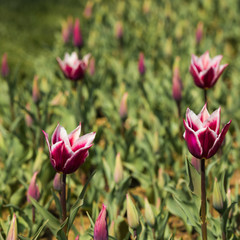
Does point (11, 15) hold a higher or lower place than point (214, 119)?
lower

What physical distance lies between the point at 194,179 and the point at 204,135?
27cm

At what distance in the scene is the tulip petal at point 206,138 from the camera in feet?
4.32

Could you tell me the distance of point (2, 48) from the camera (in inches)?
202

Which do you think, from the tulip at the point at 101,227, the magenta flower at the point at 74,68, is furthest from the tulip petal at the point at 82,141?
the magenta flower at the point at 74,68

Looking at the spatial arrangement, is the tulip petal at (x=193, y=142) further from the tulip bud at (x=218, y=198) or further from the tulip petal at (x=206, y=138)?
the tulip bud at (x=218, y=198)

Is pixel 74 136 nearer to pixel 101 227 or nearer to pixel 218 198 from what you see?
pixel 101 227

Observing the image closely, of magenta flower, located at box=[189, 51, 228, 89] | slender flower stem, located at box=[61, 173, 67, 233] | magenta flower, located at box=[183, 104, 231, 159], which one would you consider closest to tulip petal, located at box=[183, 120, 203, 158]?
magenta flower, located at box=[183, 104, 231, 159]

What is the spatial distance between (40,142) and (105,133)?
44cm

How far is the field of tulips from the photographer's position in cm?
152

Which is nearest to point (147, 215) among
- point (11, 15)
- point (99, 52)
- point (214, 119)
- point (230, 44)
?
point (214, 119)

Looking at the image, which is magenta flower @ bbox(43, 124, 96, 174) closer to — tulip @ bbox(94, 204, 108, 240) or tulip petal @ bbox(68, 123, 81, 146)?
tulip petal @ bbox(68, 123, 81, 146)

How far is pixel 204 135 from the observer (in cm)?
132

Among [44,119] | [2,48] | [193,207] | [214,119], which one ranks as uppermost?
[214,119]

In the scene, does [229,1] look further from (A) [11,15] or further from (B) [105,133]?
(B) [105,133]
